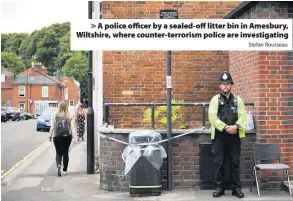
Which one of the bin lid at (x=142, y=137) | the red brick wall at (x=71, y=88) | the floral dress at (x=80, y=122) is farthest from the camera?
the red brick wall at (x=71, y=88)

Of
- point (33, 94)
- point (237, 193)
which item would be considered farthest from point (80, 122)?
point (33, 94)

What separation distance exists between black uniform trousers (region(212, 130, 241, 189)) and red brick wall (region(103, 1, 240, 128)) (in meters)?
2.64

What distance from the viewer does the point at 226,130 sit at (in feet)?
23.2

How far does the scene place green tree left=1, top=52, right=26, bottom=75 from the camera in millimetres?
78531

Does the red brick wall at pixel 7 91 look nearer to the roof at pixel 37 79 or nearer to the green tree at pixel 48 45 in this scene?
the roof at pixel 37 79

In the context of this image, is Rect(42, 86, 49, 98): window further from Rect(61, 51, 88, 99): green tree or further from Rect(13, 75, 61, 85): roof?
Rect(61, 51, 88, 99): green tree

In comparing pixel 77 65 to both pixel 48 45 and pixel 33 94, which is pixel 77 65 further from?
pixel 33 94

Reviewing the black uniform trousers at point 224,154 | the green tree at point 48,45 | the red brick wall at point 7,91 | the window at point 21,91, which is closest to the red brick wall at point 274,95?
the black uniform trousers at point 224,154

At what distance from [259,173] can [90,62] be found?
4.78 meters

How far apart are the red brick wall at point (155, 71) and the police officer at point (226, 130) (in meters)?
2.66

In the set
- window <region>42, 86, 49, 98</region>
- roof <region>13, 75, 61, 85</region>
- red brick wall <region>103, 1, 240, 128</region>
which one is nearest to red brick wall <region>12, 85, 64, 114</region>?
window <region>42, 86, 49, 98</region>

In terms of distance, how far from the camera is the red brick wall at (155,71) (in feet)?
32.6

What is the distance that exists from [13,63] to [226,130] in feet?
257

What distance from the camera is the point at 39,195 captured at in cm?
819
